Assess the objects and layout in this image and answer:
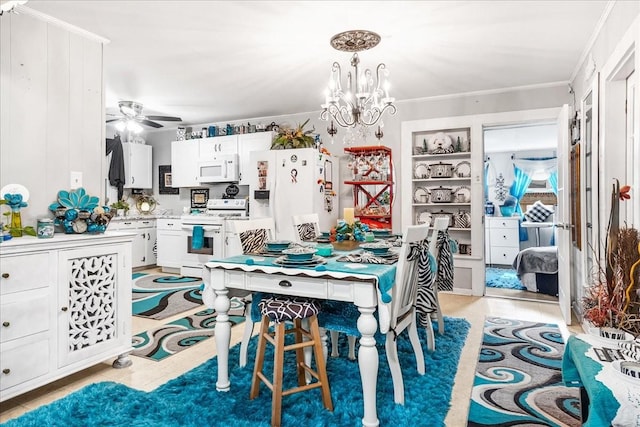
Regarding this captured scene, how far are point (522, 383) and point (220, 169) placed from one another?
4.70 m

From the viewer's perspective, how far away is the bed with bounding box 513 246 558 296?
16.1 ft

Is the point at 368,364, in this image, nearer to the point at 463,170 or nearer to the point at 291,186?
the point at 291,186

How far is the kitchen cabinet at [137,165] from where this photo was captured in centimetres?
657

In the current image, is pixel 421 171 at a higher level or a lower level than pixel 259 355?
higher

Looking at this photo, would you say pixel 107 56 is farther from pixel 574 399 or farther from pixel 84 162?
pixel 574 399

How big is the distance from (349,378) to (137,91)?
392 cm

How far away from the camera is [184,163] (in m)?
6.29

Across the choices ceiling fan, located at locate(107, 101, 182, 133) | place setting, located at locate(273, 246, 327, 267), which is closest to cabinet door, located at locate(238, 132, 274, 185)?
ceiling fan, located at locate(107, 101, 182, 133)

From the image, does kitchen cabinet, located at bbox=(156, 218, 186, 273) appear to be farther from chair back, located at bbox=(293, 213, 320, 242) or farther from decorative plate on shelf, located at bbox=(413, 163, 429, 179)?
decorative plate on shelf, located at bbox=(413, 163, 429, 179)

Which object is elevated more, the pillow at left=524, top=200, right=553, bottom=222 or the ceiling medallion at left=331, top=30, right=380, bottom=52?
the ceiling medallion at left=331, top=30, right=380, bottom=52

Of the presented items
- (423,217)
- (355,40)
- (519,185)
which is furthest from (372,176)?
(519,185)

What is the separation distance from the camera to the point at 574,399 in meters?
2.23

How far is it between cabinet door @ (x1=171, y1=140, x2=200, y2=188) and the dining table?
4.19 meters

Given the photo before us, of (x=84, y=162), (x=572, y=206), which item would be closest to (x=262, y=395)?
(x=84, y=162)
